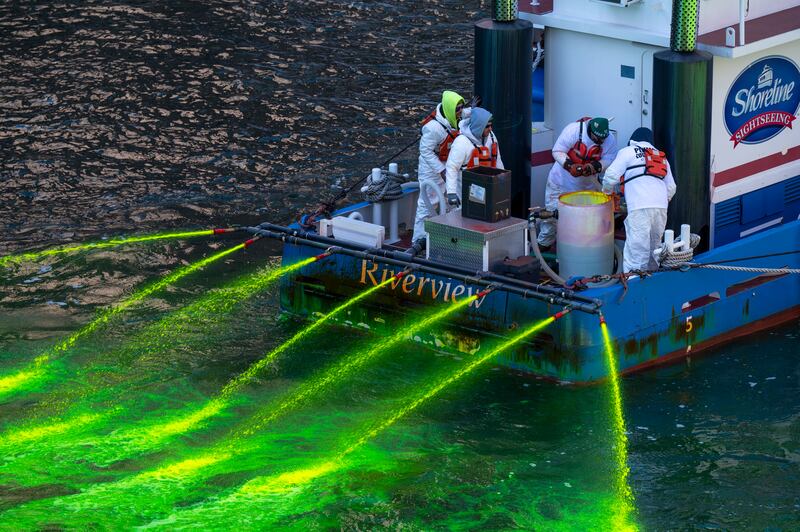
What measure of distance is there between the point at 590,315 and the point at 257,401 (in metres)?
2.81

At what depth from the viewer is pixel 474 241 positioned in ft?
40.9

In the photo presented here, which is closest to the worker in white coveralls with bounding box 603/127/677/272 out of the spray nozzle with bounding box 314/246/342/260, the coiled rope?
the coiled rope

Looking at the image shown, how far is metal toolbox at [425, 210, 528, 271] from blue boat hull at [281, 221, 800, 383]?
0.24 metres

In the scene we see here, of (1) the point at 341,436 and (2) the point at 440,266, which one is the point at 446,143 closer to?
(2) the point at 440,266

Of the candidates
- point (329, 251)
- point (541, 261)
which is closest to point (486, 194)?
point (541, 261)

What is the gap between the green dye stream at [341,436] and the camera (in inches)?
414

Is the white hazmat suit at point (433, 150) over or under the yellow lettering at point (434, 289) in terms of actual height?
over

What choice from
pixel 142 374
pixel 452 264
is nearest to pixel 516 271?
pixel 452 264

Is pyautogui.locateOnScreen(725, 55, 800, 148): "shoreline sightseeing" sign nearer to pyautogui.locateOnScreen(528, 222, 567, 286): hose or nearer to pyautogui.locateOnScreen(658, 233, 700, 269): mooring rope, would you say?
pyautogui.locateOnScreen(658, 233, 700, 269): mooring rope

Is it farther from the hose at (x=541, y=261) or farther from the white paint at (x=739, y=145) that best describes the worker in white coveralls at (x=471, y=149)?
the white paint at (x=739, y=145)

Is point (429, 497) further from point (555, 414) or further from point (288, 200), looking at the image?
point (288, 200)

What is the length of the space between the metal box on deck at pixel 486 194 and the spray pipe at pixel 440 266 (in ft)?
1.76

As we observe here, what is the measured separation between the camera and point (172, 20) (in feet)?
79.2

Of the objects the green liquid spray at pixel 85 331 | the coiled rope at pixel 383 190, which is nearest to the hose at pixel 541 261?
the coiled rope at pixel 383 190
